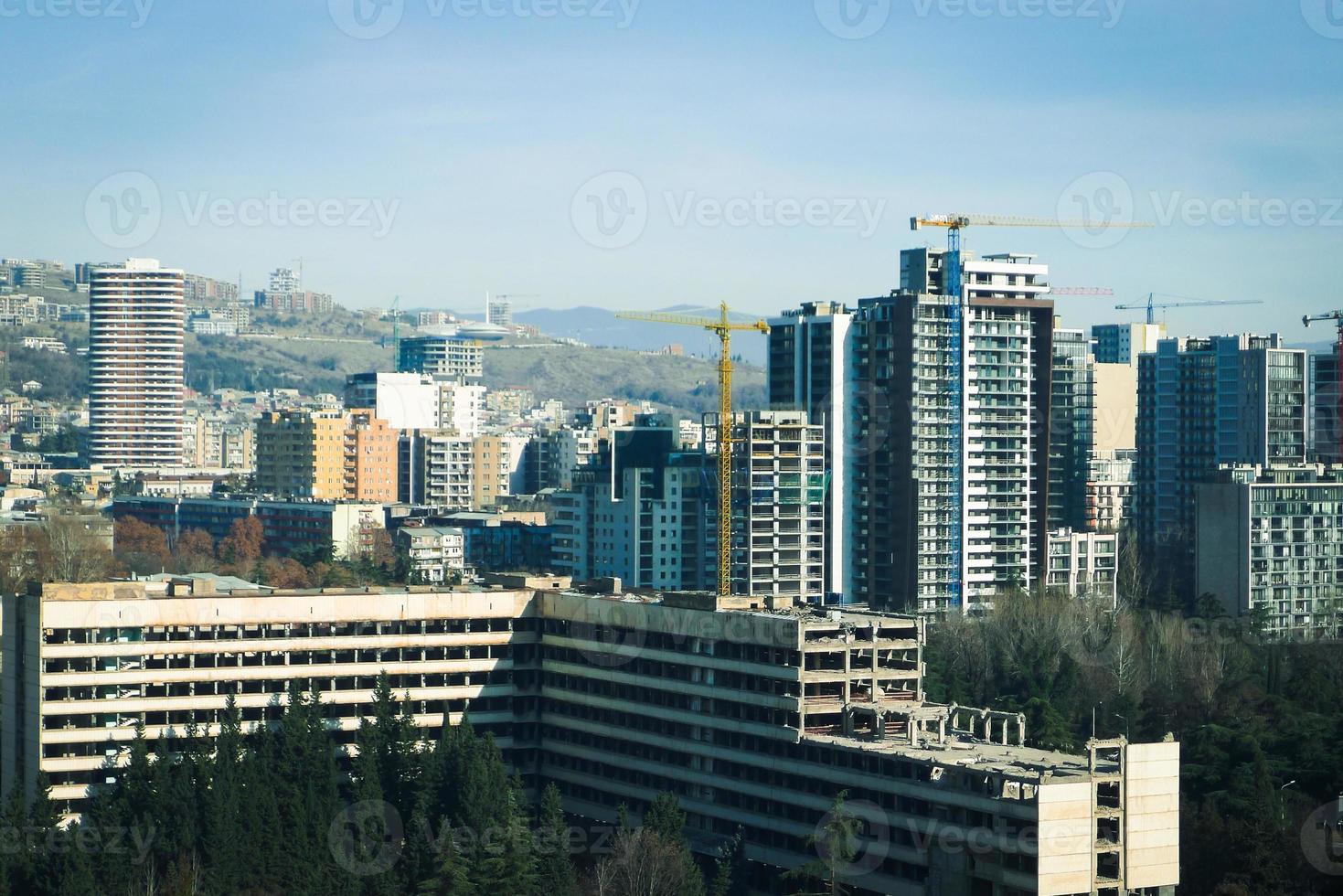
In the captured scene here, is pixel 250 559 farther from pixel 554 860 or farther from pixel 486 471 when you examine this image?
pixel 554 860

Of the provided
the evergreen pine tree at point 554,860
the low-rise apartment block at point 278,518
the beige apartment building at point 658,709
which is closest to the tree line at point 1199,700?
the beige apartment building at point 658,709

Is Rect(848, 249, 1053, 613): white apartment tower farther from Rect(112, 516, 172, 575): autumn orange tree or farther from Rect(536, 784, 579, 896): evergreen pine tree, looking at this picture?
→ Rect(112, 516, 172, 575): autumn orange tree

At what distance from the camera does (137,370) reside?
122 m

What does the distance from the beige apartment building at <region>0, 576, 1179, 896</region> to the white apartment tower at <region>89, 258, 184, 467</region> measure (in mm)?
84167

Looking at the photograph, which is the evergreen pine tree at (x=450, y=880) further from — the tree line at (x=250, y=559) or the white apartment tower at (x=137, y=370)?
the white apartment tower at (x=137, y=370)

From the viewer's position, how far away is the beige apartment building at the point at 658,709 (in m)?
28.1

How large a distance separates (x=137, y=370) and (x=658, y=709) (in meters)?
91.8

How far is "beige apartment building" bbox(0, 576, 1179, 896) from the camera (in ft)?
92.2

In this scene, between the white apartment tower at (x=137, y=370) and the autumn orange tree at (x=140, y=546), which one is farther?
the white apartment tower at (x=137, y=370)

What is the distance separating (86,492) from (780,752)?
2631 inches

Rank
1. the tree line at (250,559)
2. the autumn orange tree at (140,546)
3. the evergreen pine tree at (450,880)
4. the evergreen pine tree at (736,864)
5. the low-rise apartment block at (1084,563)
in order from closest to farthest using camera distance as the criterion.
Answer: the evergreen pine tree at (450,880) → the evergreen pine tree at (736,864) → the low-rise apartment block at (1084,563) → the tree line at (250,559) → the autumn orange tree at (140,546)

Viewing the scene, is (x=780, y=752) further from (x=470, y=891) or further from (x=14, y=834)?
(x=14, y=834)

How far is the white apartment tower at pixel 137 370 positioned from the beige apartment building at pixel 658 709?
84.2 metres

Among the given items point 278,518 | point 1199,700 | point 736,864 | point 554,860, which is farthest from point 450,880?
point 278,518
